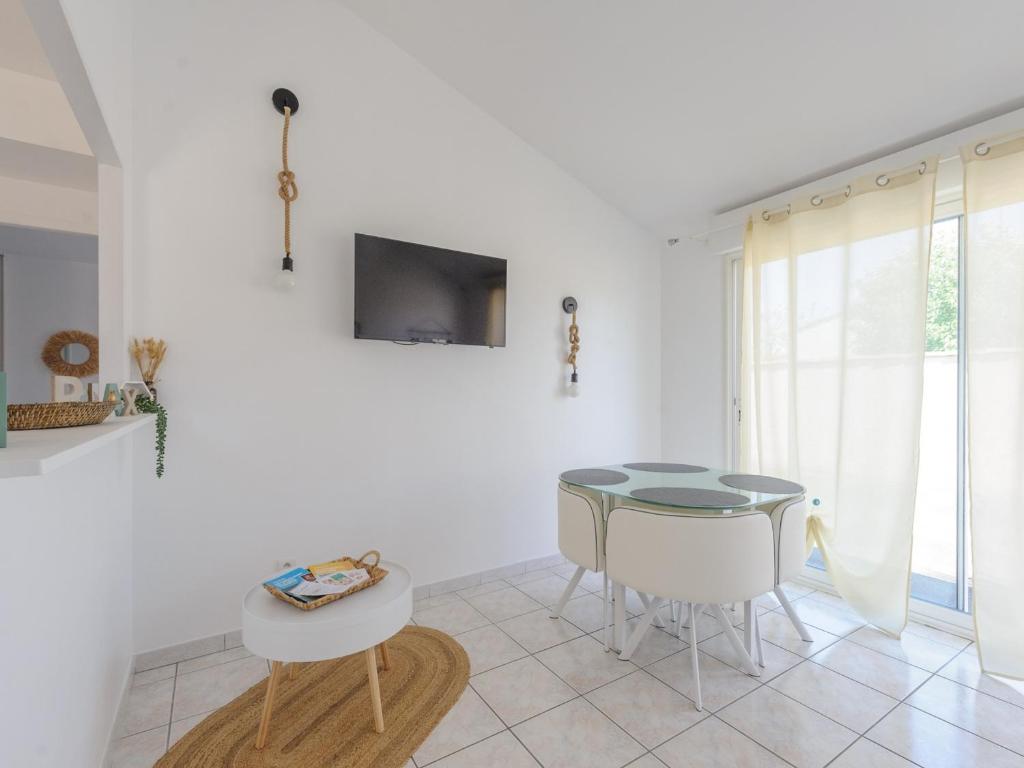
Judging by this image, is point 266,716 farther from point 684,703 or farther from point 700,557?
point 700,557

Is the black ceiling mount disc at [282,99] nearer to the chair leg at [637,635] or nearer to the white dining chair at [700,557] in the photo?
the white dining chair at [700,557]

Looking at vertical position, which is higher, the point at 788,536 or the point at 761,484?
the point at 761,484

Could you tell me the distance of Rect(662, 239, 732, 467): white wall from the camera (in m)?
3.41

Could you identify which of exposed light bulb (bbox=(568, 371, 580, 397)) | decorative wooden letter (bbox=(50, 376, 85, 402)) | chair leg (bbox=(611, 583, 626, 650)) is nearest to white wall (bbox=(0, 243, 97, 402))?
decorative wooden letter (bbox=(50, 376, 85, 402))

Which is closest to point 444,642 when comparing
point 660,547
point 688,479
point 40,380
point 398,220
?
point 660,547

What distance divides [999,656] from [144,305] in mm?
3955

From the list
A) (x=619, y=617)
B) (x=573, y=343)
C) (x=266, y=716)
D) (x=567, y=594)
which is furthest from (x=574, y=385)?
(x=266, y=716)

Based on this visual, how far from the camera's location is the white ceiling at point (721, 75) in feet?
6.29

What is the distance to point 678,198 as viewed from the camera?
130 inches

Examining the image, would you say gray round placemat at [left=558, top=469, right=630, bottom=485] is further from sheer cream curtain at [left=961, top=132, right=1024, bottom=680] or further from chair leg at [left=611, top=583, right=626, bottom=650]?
sheer cream curtain at [left=961, top=132, right=1024, bottom=680]

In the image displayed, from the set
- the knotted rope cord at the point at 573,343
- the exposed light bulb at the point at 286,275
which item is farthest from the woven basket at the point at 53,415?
the knotted rope cord at the point at 573,343

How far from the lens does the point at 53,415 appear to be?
1.04 meters

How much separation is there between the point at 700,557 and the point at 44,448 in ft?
6.30

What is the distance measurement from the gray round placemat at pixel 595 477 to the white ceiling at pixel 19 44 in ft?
8.86
